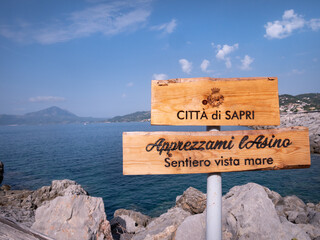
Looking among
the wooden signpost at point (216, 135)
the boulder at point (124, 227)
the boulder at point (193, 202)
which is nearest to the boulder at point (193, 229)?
the wooden signpost at point (216, 135)

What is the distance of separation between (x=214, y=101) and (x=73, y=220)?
548 cm

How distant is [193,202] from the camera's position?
10719mm

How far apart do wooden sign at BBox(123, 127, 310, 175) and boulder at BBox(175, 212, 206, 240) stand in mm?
3402

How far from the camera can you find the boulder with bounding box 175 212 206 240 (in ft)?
16.8

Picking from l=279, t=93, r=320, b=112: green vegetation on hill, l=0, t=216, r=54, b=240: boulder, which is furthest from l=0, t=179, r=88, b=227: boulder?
l=279, t=93, r=320, b=112: green vegetation on hill

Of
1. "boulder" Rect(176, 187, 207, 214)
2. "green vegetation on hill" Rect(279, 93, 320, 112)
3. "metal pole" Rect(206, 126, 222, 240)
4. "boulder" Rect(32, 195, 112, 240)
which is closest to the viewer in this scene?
"metal pole" Rect(206, 126, 222, 240)

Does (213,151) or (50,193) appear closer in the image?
(213,151)

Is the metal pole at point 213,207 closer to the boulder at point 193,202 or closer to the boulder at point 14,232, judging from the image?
the boulder at point 14,232

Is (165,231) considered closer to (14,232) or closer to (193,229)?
(193,229)

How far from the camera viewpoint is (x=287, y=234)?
5.21 m

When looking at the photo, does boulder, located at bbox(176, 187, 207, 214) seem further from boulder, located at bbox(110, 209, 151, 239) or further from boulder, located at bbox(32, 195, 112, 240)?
boulder, located at bbox(32, 195, 112, 240)

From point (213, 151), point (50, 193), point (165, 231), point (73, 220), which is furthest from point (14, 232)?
point (50, 193)

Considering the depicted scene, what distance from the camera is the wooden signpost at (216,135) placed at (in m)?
2.61

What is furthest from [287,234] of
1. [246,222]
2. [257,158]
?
[257,158]
